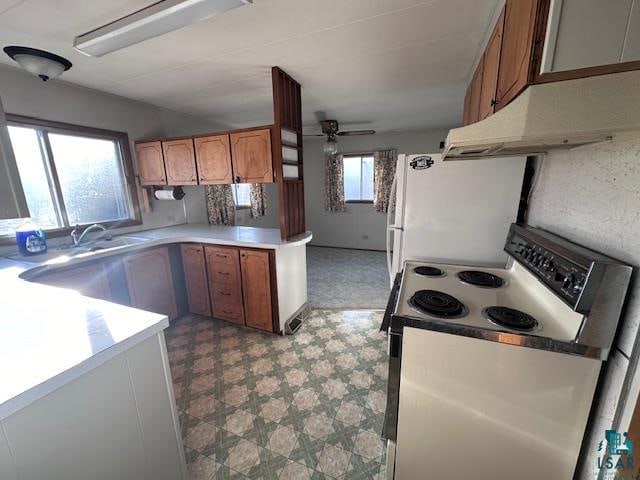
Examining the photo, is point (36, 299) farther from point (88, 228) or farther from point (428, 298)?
point (428, 298)

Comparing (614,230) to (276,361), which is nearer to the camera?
(614,230)

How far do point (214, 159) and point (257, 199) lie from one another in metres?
2.48

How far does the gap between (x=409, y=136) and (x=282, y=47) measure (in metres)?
3.84

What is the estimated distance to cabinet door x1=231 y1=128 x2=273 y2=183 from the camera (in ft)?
7.70

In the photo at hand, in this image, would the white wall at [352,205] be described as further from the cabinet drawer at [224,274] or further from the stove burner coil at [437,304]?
the stove burner coil at [437,304]

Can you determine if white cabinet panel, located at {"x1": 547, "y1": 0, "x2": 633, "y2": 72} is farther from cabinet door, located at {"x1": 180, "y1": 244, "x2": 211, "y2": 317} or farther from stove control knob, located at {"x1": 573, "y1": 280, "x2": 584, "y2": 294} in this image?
cabinet door, located at {"x1": 180, "y1": 244, "x2": 211, "y2": 317}

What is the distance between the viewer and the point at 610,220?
2.88 feet

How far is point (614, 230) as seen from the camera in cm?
86

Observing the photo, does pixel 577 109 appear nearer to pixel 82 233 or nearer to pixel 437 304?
pixel 437 304

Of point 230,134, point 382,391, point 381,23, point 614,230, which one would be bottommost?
point 382,391

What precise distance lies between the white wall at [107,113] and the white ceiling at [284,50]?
141 mm

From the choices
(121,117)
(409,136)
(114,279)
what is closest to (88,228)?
(114,279)

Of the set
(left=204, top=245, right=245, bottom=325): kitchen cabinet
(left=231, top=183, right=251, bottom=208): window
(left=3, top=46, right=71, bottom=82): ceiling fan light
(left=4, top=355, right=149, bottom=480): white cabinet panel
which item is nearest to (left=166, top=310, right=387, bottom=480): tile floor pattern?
(left=204, top=245, right=245, bottom=325): kitchen cabinet

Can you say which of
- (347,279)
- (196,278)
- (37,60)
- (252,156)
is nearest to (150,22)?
(37,60)
